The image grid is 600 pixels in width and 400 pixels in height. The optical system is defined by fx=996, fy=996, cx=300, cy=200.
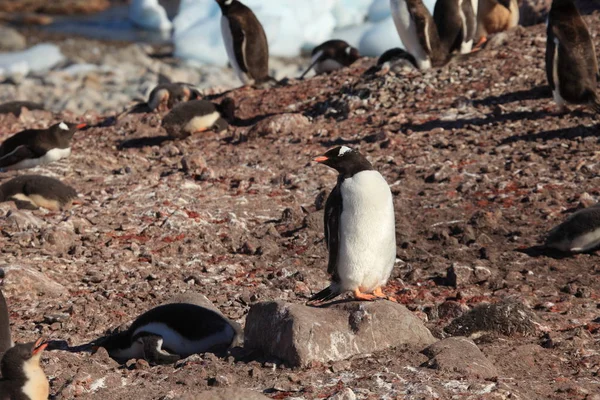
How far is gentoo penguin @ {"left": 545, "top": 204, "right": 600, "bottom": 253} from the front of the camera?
5.96m

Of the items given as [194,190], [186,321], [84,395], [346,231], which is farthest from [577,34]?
[84,395]

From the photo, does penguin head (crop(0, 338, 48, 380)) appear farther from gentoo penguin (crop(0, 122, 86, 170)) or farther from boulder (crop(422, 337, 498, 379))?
gentoo penguin (crop(0, 122, 86, 170))

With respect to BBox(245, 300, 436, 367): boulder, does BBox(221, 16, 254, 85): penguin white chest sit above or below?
above

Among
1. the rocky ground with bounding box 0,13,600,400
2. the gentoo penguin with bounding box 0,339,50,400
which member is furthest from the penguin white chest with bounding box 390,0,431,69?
the gentoo penguin with bounding box 0,339,50,400

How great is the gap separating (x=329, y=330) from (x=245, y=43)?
24.9ft

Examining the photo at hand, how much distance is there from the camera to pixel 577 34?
27.6ft

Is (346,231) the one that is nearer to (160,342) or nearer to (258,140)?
(160,342)

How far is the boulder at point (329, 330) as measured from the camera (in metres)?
4.20

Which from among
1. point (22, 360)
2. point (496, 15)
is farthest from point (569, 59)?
point (22, 360)

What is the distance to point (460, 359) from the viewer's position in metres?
4.15

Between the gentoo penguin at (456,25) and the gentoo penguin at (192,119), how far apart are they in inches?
100

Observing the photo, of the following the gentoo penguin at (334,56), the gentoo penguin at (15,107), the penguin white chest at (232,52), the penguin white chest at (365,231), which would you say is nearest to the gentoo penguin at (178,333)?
the penguin white chest at (365,231)

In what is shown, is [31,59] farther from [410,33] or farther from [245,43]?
[410,33]

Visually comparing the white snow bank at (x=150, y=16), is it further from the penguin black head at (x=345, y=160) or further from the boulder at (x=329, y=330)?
the boulder at (x=329, y=330)
